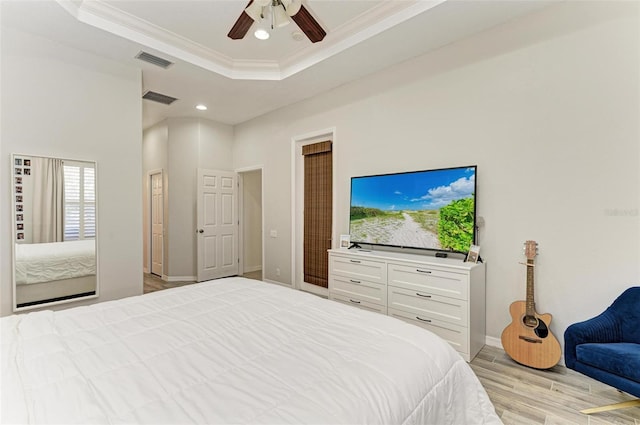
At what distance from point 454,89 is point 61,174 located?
13.7ft

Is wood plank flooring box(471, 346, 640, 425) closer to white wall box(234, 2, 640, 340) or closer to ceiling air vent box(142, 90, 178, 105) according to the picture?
white wall box(234, 2, 640, 340)

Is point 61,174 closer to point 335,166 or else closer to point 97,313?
point 97,313

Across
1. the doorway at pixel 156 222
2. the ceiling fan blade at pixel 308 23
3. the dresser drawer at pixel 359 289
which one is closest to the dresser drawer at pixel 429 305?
the dresser drawer at pixel 359 289

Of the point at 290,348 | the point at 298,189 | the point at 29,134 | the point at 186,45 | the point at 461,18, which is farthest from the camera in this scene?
the point at 298,189

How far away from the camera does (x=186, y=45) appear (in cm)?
338

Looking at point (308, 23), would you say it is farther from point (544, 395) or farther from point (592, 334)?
point (544, 395)

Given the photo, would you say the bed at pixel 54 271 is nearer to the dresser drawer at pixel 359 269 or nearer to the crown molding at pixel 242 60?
the crown molding at pixel 242 60

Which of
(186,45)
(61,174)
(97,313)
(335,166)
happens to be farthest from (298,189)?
(97,313)

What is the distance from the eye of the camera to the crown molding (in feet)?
8.93

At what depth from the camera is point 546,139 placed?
2.54 metres

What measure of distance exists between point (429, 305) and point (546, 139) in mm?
1780

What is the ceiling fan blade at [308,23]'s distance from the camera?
81.5 inches

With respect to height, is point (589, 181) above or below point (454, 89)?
below

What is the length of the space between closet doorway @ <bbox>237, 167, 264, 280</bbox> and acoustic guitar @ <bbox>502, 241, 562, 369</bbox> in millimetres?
4327
